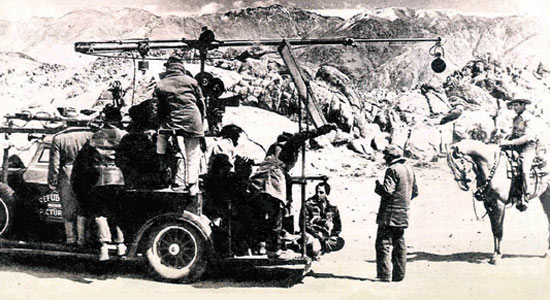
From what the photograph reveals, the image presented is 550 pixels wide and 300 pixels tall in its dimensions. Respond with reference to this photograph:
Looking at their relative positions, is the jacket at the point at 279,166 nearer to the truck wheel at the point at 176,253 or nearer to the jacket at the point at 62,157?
the truck wheel at the point at 176,253

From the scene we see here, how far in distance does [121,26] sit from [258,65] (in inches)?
164

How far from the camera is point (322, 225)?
8914mm

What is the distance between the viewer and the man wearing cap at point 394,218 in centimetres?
868

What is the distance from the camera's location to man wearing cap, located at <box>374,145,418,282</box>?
28.5 ft

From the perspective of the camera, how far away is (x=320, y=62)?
1330cm

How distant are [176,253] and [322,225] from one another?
5.84 ft

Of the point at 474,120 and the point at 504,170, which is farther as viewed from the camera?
the point at 474,120

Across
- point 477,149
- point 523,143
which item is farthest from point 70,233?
point 523,143

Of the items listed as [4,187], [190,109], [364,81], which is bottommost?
[4,187]

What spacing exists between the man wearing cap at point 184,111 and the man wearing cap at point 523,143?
4.30 metres

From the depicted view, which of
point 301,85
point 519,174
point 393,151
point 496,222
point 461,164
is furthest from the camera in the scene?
point 461,164

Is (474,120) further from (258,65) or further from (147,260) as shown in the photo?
(147,260)

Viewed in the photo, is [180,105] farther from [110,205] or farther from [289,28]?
[289,28]

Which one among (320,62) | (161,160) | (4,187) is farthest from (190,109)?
(320,62)
